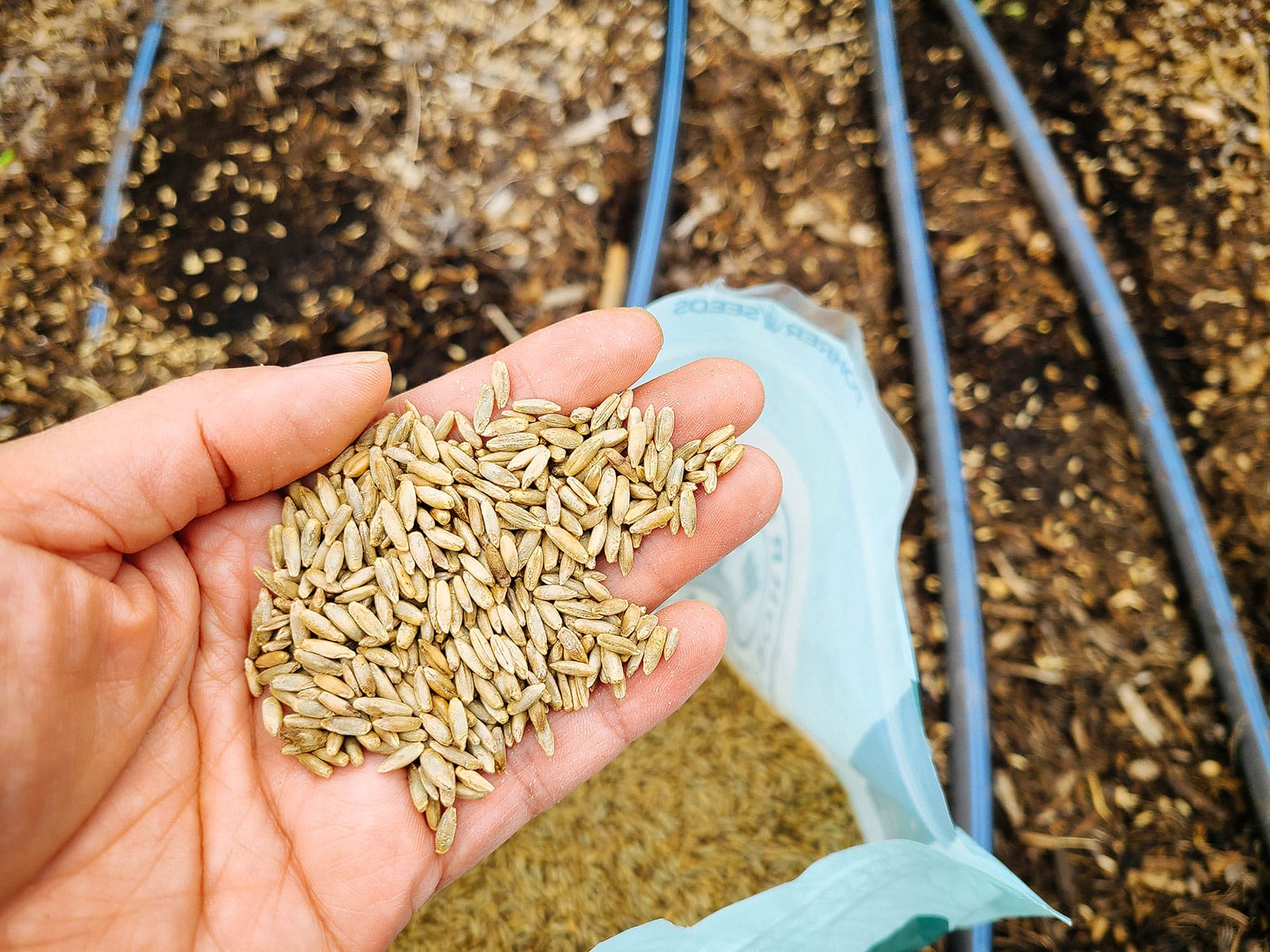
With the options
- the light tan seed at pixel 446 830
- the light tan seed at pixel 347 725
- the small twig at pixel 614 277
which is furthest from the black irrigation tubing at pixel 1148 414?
the light tan seed at pixel 347 725

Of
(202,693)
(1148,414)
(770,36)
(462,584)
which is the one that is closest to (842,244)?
(770,36)

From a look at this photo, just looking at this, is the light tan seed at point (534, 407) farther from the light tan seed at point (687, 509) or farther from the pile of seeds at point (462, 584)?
the light tan seed at point (687, 509)

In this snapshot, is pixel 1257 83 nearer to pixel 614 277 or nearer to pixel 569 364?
pixel 614 277

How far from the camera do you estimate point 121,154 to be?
6.27ft

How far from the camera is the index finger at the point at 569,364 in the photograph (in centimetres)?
142

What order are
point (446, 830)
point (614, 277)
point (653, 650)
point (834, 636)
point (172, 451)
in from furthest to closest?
point (614, 277) < point (834, 636) < point (653, 650) < point (446, 830) < point (172, 451)

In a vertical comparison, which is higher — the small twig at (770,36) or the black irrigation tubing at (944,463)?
the small twig at (770,36)

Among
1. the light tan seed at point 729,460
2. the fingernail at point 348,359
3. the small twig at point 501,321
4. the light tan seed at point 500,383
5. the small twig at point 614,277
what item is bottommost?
the light tan seed at point 729,460

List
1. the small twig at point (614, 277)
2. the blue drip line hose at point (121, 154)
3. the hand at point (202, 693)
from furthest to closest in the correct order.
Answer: the small twig at point (614, 277), the blue drip line hose at point (121, 154), the hand at point (202, 693)

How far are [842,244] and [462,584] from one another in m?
1.21

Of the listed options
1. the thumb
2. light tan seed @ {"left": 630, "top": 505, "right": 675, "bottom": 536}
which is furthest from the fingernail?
light tan seed @ {"left": 630, "top": 505, "right": 675, "bottom": 536}

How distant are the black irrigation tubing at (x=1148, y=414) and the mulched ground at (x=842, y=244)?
0.16 ft

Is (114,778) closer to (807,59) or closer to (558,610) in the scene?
(558,610)

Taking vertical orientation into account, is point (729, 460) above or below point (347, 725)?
above
